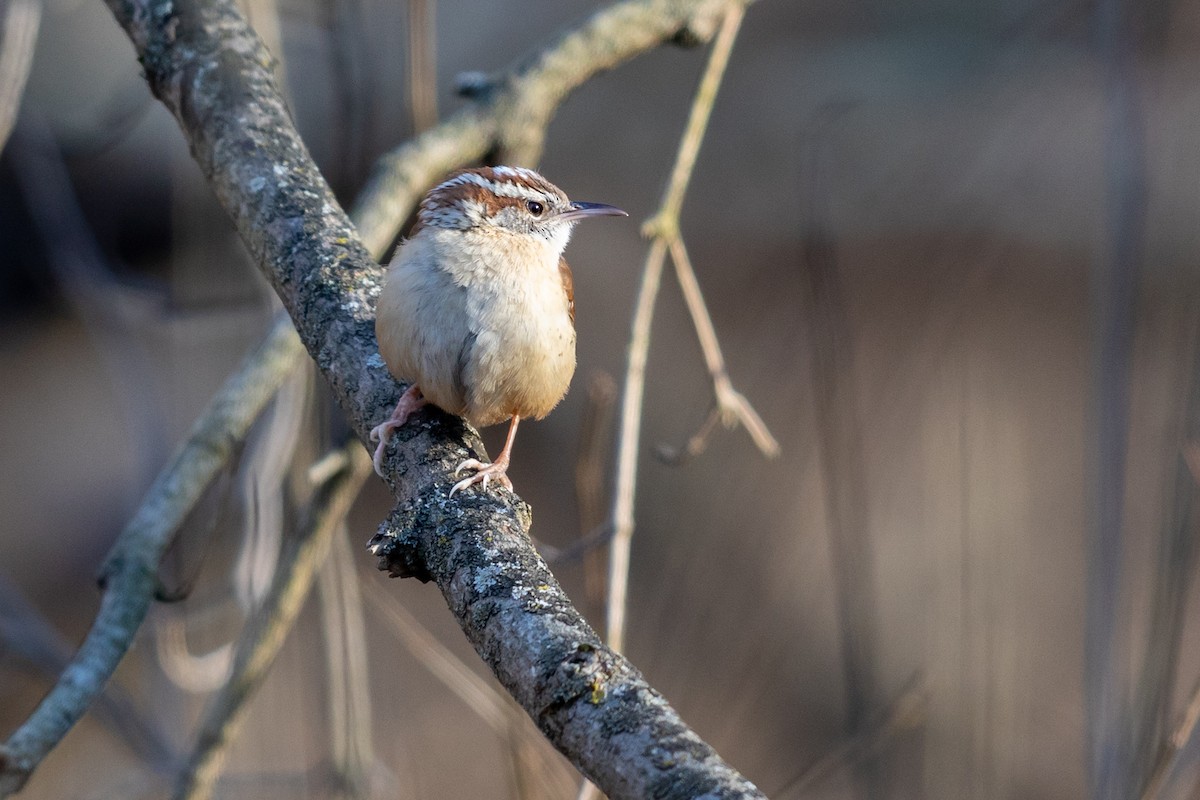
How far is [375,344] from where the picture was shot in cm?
234

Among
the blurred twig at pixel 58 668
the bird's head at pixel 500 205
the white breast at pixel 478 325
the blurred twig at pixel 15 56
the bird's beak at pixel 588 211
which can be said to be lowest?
the blurred twig at pixel 58 668

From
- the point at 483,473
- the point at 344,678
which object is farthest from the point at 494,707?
the point at 483,473

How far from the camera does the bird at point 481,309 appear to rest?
2.25m

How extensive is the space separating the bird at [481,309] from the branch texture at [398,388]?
0.24ft

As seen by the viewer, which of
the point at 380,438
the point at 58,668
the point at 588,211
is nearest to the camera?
the point at 380,438

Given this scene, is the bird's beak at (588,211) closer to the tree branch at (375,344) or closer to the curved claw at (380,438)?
the tree branch at (375,344)

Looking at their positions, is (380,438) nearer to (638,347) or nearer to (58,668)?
(638,347)

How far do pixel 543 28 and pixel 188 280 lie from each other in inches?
219

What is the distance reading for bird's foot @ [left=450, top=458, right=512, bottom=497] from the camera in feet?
6.16

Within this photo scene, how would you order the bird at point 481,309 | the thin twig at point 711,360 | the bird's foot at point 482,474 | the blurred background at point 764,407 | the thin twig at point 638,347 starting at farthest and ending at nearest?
the blurred background at point 764,407 < the thin twig at point 711,360 < the thin twig at point 638,347 < the bird at point 481,309 < the bird's foot at point 482,474

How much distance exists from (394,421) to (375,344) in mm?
287

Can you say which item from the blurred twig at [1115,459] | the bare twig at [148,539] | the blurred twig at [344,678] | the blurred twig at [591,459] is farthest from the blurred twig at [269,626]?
the blurred twig at [1115,459]

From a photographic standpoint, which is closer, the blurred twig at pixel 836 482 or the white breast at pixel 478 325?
the white breast at pixel 478 325

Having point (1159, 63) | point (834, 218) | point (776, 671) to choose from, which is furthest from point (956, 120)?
point (1159, 63)
